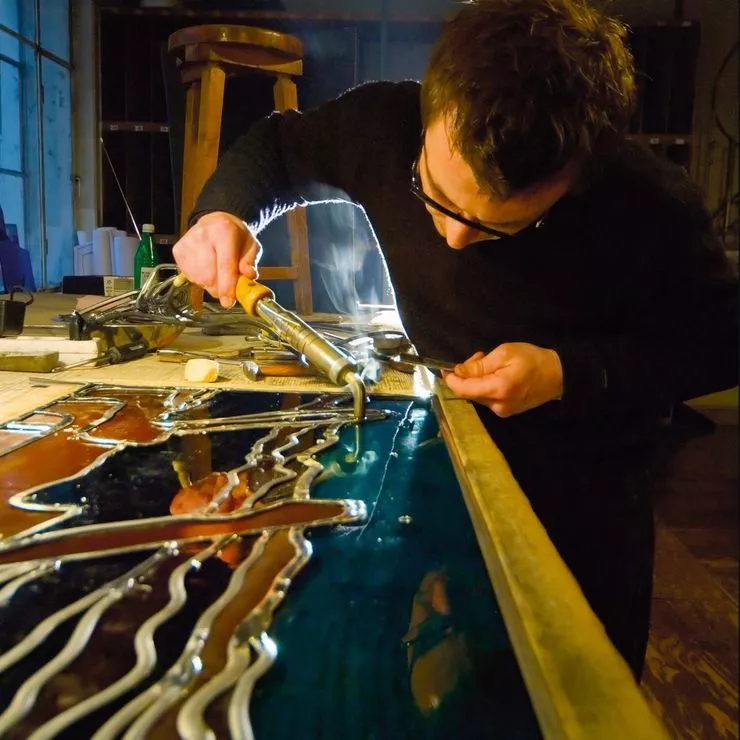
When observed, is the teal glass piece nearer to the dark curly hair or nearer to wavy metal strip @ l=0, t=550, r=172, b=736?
wavy metal strip @ l=0, t=550, r=172, b=736

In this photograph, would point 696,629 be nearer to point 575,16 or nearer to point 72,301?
point 575,16

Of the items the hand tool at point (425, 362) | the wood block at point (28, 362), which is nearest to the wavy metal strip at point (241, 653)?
the hand tool at point (425, 362)

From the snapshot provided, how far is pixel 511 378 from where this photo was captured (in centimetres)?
86

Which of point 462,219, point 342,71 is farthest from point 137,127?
point 462,219

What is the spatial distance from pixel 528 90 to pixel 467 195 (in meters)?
0.14

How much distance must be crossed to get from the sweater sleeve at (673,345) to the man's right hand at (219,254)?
1.43 ft

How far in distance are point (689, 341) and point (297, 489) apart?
592 millimetres

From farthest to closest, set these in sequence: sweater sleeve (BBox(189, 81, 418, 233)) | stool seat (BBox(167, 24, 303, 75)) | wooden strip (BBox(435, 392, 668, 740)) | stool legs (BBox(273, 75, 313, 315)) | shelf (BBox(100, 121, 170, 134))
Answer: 1. shelf (BBox(100, 121, 170, 134))
2. stool legs (BBox(273, 75, 313, 315))
3. stool seat (BBox(167, 24, 303, 75))
4. sweater sleeve (BBox(189, 81, 418, 233))
5. wooden strip (BBox(435, 392, 668, 740))

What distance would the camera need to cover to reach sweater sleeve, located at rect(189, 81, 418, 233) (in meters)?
1.12

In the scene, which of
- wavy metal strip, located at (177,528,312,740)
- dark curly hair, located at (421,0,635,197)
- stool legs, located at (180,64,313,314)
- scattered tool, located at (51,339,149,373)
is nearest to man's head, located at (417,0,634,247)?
dark curly hair, located at (421,0,635,197)

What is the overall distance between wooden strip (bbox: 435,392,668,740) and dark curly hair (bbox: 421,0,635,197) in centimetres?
31

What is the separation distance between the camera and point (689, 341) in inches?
38.8

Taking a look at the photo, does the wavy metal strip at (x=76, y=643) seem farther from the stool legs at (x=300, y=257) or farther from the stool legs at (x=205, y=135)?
the stool legs at (x=300, y=257)

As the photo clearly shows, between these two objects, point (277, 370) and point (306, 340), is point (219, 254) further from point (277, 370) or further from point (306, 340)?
point (277, 370)
